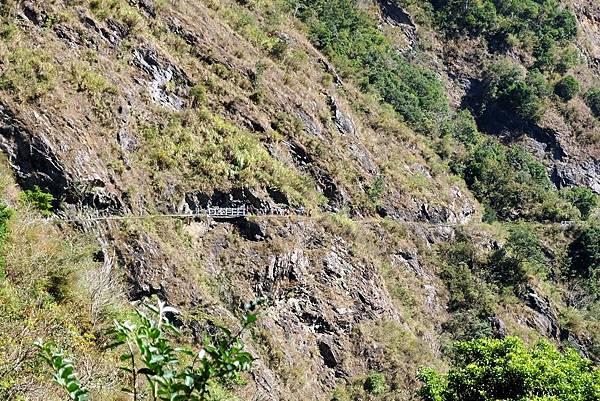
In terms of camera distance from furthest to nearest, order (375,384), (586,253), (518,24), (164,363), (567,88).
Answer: (518,24)
(567,88)
(586,253)
(375,384)
(164,363)

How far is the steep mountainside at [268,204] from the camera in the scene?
18141 millimetres

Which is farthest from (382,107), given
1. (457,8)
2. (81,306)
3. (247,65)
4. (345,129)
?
(81,306)

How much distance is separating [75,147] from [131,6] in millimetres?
11814

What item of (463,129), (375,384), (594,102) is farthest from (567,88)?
(375,384)

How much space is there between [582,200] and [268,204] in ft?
122

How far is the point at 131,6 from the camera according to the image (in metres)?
29.7

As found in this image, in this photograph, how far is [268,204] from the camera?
27.2 m

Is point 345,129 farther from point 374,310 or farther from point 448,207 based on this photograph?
point 374,310

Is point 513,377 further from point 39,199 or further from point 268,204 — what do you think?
point 268,204

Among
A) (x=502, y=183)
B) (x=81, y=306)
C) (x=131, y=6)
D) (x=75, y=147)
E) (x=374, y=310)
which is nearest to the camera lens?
(x=81, y=306)

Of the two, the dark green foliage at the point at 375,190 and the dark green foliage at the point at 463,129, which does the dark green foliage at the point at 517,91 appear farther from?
the dark green foliage at the point at 375,190

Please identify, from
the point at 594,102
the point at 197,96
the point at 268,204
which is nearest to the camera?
the point at 268,204

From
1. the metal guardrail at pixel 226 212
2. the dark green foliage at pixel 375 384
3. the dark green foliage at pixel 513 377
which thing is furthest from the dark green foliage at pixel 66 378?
the dark green foliage at pixel 375 384


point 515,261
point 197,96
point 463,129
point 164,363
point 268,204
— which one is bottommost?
point 268,204
